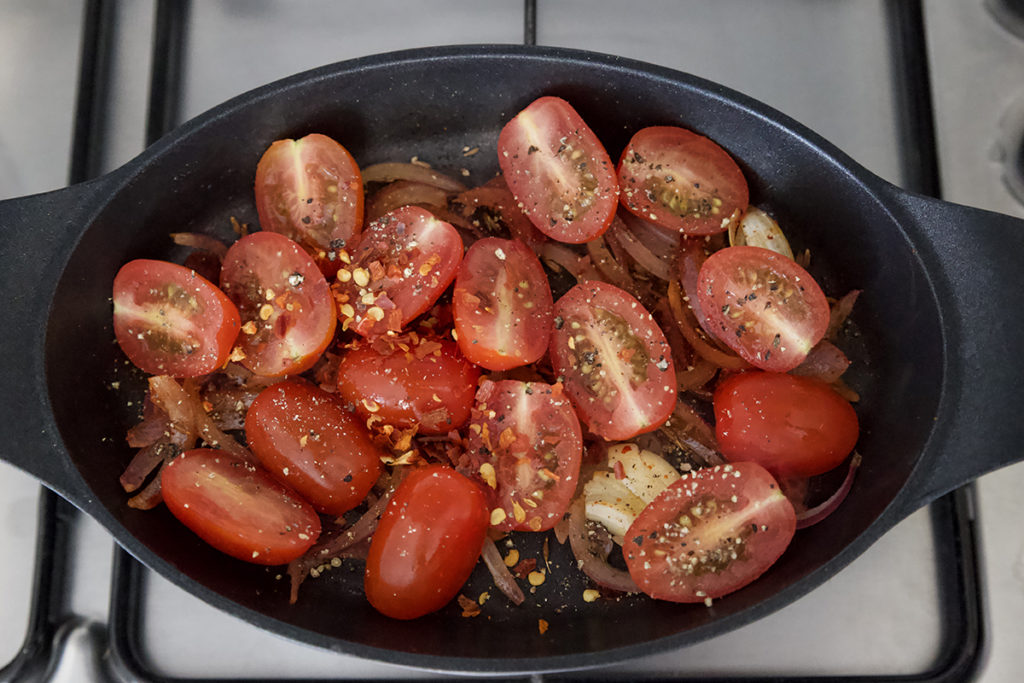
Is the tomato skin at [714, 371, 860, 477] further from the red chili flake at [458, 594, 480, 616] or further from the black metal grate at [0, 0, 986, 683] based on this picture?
the red chili flake at [458, 594, 480, 616]

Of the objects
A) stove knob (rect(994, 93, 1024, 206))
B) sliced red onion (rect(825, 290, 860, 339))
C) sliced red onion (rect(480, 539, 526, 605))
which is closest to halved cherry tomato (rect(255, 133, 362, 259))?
sliced red onion (rect(480, 539, 526, 605))

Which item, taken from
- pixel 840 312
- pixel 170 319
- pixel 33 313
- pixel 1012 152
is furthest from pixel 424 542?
pixel 1012 152

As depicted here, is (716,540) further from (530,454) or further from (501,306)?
(501,306)

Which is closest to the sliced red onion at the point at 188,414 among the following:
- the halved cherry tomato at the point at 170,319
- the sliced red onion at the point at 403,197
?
→ the halved cherry tomato at the point at 170,319

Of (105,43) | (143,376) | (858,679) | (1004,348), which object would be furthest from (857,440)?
(105,43)

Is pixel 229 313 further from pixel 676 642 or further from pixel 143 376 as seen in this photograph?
pixel 676 642

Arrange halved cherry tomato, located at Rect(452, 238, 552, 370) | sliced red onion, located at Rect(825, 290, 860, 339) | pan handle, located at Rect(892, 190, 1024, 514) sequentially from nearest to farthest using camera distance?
pan handle, located at Rect(892, 190, 1024, 514), halved cherry tomato, located at Rect(452, 238, 552, 370), sliced red onion, located at Rect(825, 290, 860, 339)

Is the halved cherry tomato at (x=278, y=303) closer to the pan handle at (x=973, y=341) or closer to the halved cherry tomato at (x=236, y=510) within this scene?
the halved cherry tomato at (x=236, y=510)
